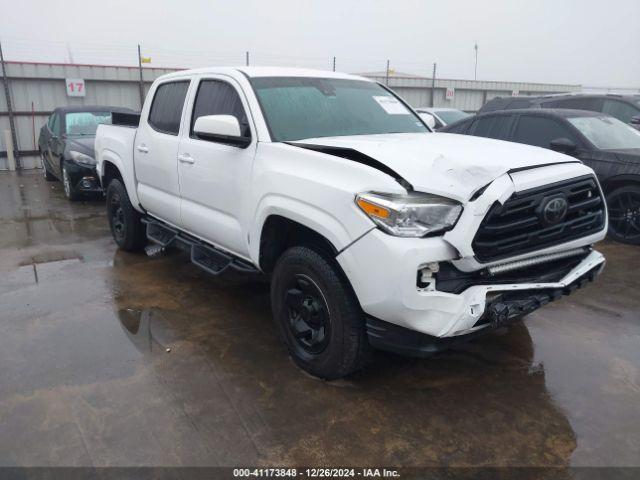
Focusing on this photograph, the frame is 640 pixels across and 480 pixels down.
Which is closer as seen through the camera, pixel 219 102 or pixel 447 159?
pixel 447 159

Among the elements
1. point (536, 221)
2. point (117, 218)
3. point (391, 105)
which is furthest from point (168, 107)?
point (536, 221)

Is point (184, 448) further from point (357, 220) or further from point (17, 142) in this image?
point (17, 142)

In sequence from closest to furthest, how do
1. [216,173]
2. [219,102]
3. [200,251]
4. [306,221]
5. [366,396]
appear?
1. [306,221]
2. [366,396]
3. [216,173]
4. [219,102]
5. [200,251]

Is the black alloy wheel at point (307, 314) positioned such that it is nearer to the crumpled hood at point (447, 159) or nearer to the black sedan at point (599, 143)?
the crumpled hood at point (447, 159)

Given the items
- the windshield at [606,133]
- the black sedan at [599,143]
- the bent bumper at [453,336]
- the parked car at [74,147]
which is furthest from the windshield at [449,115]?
the bent bumper at [453,336]

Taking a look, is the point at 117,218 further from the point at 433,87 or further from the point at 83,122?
the point at 433,87

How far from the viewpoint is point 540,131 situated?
6656 millimetres

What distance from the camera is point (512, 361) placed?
3.45 metres

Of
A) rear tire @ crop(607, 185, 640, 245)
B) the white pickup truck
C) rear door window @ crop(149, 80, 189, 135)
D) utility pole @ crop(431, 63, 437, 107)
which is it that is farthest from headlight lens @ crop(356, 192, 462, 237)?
utility pole @ crop(431, 63, 437, 107)

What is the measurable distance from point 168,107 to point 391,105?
2030 millimetres

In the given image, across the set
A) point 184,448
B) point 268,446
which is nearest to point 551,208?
point 268,446

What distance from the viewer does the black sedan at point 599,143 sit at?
5.91 m

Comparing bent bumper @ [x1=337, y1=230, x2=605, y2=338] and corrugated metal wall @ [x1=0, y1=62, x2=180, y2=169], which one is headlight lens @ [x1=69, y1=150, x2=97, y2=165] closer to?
corrugated metal wall @ [x1=0, y1=62, x2=180, y2=169]

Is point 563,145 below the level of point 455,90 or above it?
below
